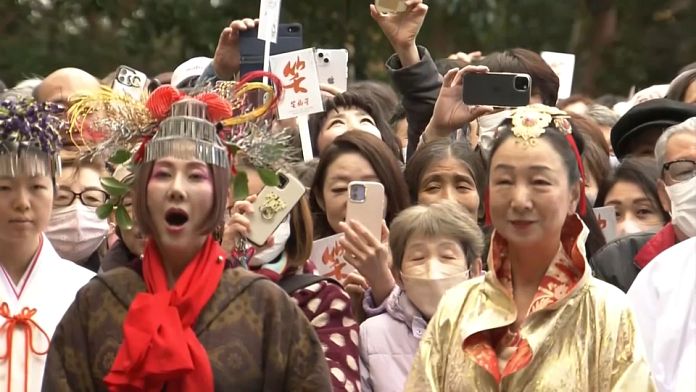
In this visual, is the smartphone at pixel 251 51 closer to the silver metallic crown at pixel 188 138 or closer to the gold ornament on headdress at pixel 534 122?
the silver metallic crown at pixel 188 138

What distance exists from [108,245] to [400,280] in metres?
1.59

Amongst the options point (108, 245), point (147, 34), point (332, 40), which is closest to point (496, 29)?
point (332, 40)

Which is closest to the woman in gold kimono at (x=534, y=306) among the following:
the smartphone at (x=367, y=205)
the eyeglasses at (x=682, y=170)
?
the smartphone at (x=367, y=205)

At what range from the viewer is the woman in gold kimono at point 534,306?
6.12 meters

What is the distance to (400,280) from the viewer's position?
24.1 feet

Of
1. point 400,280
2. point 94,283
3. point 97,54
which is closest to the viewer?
point 94,283

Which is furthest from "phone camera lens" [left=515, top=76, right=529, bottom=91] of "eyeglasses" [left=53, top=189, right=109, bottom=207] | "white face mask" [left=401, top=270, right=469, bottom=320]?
"eyeglasses" [left=53, top=189, right=109, bottom=207]

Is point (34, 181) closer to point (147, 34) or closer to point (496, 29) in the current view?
point (147, 34)

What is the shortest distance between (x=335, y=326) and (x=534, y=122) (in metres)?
1.15

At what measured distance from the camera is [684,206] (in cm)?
778

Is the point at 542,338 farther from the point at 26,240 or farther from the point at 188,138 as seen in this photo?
the point at 26,240

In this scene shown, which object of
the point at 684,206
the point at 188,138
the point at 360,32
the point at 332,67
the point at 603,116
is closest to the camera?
the point at 188,138

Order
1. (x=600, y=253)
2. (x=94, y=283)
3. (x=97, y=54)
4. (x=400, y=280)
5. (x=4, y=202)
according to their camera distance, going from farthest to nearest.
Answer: (x=97, y=54), (x=600, y=253), (x=400, y=280), (x=4, y=202), (x=94, y=283)

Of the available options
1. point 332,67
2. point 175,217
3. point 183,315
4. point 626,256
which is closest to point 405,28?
point 332,67
